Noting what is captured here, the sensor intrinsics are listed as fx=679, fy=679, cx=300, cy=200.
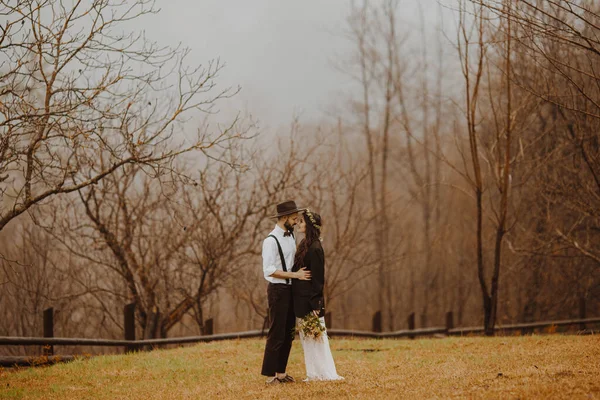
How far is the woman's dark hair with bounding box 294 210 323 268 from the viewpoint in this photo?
7797mm

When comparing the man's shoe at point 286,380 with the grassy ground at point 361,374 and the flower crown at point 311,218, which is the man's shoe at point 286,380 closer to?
the grassy ground at point 361,374

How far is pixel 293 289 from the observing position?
787 centimetres

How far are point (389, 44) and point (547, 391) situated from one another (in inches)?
1098

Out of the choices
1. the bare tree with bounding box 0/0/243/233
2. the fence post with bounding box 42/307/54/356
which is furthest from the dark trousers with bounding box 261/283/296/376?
the fence post with bounding box 42/307/54/356

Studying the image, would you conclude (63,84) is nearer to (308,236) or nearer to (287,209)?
(287,209)

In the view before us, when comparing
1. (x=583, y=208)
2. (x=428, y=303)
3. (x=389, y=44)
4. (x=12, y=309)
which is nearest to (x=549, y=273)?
(x=583, y=208)

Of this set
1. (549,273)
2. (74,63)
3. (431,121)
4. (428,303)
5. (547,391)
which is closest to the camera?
(547,391)

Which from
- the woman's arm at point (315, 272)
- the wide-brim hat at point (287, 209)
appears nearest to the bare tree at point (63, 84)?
the wide-brim hat at point (287, 209)

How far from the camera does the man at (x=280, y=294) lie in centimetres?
781

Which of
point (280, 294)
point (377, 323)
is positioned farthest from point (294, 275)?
point (377, 323)

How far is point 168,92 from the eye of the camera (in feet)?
53.8

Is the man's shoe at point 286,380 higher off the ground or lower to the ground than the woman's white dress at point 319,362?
lower

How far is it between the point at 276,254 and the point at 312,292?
602mm

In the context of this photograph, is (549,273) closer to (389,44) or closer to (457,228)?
(457,228)
